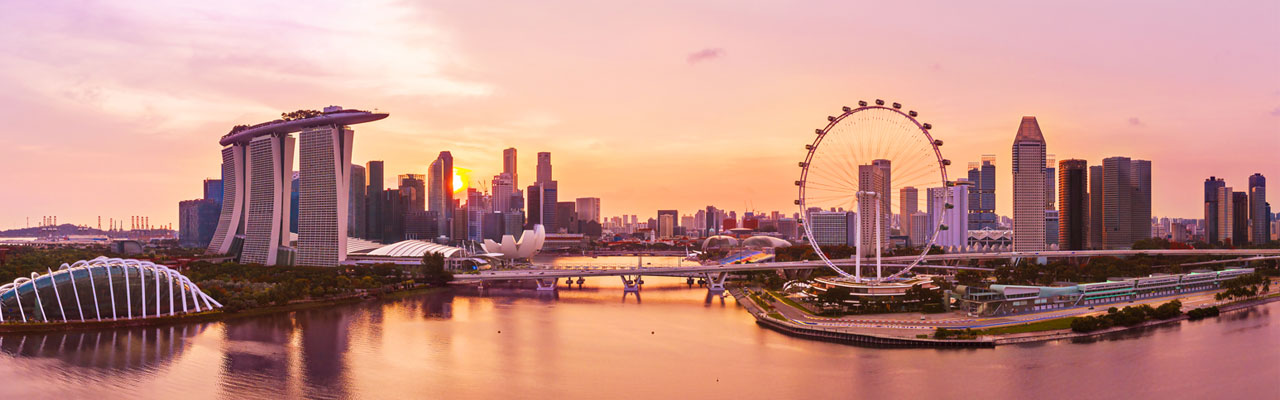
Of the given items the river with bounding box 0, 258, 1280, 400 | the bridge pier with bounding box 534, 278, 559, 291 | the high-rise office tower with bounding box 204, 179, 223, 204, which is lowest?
the river with bounding box 0, 258, 1280, 400

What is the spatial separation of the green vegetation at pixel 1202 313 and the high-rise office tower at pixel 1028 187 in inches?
1833

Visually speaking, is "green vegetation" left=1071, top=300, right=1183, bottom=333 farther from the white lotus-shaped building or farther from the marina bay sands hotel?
the white lotus-shaped building

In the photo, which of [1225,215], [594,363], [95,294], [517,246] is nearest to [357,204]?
[517,246]

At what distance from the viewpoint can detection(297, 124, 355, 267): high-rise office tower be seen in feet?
176

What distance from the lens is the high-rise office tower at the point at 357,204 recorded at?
107 metres

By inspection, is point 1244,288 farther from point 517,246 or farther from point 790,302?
point 517,246

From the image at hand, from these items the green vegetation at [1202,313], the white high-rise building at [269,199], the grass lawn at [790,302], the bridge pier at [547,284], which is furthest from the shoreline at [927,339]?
the white high-rise building at [269,199]

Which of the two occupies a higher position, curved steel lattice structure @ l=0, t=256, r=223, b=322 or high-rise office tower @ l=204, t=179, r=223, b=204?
high-rise office tower @ l=204, t=179, r=223, b=204

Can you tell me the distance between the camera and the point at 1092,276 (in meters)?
46.1

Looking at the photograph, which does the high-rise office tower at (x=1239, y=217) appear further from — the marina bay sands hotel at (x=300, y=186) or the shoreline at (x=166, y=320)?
the shoreline at (x=166, y=320)

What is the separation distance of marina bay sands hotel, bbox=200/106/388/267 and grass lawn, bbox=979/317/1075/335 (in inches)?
1556

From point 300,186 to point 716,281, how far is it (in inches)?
1088

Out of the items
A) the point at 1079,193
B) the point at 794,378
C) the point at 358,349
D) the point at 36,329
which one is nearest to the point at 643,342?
the point at 794,378

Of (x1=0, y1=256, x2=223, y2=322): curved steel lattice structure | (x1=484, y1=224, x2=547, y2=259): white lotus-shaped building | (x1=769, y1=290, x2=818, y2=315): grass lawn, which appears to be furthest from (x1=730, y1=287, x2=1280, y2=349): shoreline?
(x1=484, y1=224, x2=547, y2=259): white lotus-shaped building
